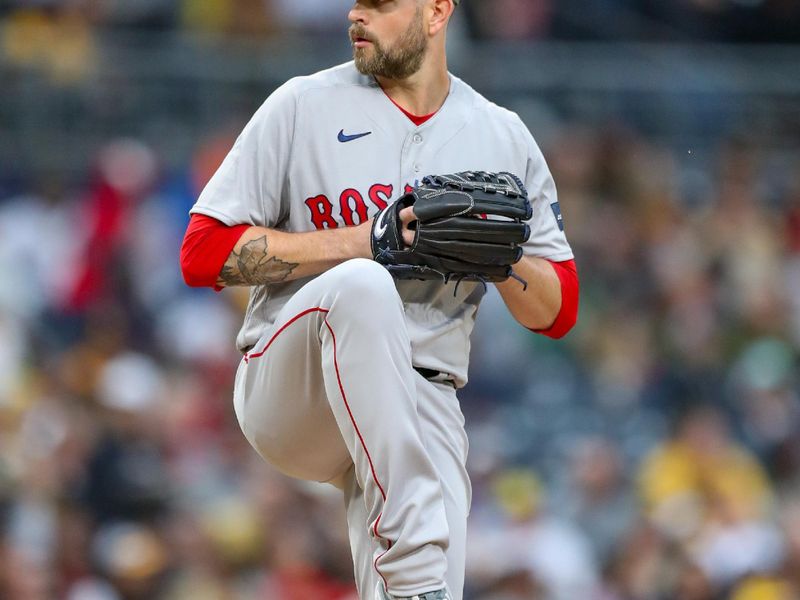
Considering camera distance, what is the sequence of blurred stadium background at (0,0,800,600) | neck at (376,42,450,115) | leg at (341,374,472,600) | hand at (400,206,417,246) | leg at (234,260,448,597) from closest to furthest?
leg at (234,260,448,597) → hand at (400,206,417,246) → leg at (341,374,472,600) → neck at (376,42,450,115) → blurred stadium background at (0,0,800,600)

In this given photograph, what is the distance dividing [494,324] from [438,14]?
3.55 meters

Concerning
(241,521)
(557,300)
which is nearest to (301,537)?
(241,521)

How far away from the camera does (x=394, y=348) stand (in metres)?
2.58

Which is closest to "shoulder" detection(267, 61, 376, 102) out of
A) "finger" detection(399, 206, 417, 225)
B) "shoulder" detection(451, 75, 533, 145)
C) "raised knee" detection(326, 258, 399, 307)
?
"shoulder" detection(451, 75, 533, 145)

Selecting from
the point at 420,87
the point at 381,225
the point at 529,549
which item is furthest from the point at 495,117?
the point at 529,549

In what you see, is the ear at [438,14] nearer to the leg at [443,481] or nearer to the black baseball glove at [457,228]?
the black baseball glove at [457,228]

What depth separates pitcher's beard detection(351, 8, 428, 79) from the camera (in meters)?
2.97

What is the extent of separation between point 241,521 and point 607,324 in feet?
6.77

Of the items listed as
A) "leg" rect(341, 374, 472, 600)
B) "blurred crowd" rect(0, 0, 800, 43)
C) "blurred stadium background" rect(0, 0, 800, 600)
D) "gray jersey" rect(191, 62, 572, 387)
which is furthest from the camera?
"blurred crowd" rect(0, 0, 800, 43)

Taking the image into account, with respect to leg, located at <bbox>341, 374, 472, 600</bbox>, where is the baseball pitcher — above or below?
above

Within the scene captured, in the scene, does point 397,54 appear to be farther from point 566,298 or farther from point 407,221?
point 566,298

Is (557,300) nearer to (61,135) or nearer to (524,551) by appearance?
(524,551)

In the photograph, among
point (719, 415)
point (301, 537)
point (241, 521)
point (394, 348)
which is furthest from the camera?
point (719, 415)

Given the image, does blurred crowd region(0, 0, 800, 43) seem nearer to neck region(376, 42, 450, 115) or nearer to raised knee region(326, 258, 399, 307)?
neck region(376, 42, 450, 115)
